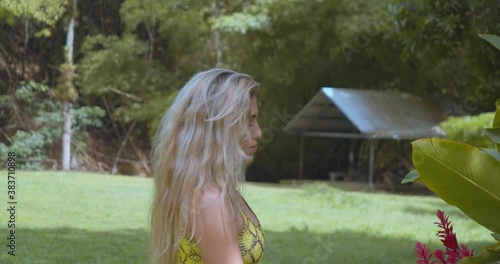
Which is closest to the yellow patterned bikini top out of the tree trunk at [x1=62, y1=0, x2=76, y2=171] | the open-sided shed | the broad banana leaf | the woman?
the woman

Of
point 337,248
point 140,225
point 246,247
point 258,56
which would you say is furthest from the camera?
point 258,56

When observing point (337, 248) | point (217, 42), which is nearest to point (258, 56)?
point (217, 42)

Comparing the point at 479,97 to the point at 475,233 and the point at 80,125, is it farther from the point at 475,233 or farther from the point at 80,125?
the point at 80,125

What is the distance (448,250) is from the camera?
73.1 inches

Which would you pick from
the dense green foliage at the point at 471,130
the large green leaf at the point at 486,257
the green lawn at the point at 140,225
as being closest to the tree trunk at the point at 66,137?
the green lawn at the point at 140,225

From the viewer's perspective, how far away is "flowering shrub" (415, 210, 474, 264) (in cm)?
178

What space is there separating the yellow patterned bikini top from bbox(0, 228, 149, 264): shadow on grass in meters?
3.20

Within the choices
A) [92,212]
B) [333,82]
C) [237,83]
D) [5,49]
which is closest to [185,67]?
[333,82]

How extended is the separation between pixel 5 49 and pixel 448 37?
3.86m

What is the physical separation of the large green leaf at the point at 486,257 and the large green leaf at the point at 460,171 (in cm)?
9

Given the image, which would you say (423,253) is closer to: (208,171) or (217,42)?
(208,171)

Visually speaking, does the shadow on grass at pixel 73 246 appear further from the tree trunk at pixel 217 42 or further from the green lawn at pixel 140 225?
the tree trunk at pixel 217 42

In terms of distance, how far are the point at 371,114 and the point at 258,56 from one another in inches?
116

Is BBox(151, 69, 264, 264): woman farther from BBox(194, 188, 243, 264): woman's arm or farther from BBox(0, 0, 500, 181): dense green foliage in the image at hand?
BBox(0, 0, 500, 181): dense green foliage
